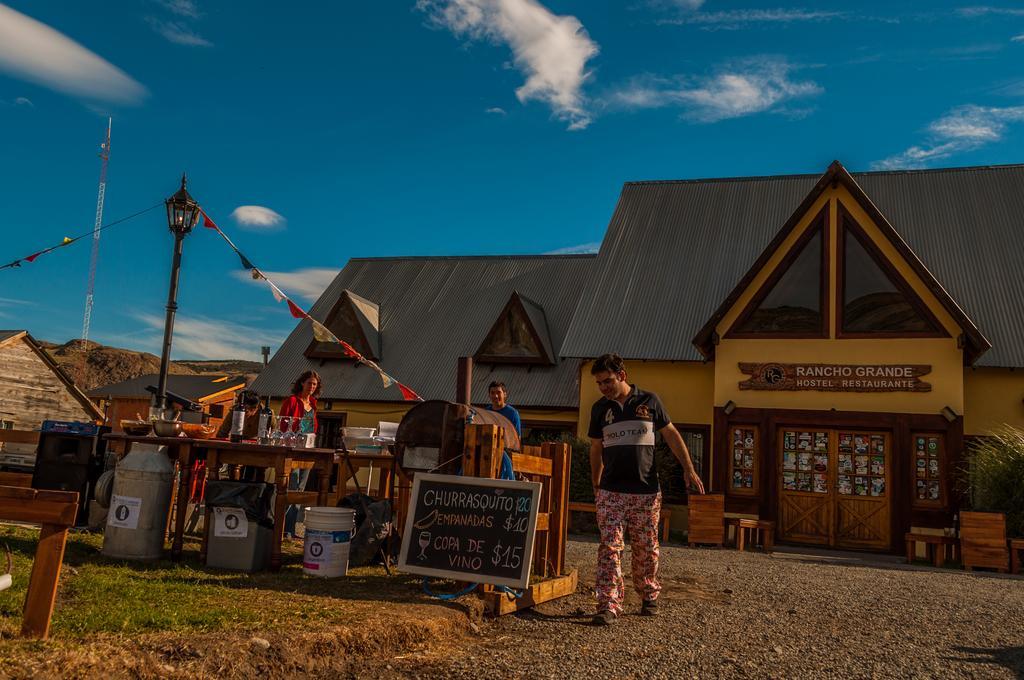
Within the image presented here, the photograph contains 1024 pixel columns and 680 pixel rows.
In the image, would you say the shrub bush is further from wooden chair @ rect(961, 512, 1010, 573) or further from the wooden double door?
the wooden double door

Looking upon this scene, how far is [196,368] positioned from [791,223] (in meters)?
101

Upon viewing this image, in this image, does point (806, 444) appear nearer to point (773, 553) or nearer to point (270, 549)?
point (773, 553)

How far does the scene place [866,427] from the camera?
15.0 meters

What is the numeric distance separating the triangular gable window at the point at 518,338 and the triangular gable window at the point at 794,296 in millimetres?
5537

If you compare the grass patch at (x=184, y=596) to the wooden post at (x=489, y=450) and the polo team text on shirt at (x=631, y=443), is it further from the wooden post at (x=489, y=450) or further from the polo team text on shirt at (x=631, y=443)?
the polo team text on shirt at (x=631, y=443)

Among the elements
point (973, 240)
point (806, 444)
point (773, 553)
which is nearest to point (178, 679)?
point (773, 553)

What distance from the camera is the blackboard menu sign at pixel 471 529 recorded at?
6.23 m

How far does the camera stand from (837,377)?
15188mm

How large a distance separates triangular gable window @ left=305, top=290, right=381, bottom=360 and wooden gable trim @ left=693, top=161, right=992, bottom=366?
9.65 meters

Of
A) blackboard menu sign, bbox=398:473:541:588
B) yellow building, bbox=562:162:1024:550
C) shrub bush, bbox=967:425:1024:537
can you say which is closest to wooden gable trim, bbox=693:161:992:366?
yellow building, bbox=562:162:1024:550

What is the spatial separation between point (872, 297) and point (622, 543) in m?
10.9

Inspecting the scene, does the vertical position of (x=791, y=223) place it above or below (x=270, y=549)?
above

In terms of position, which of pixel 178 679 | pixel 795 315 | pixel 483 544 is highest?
pixel 795 315

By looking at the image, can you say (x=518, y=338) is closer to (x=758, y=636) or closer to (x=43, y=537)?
(x=758, y=636)
